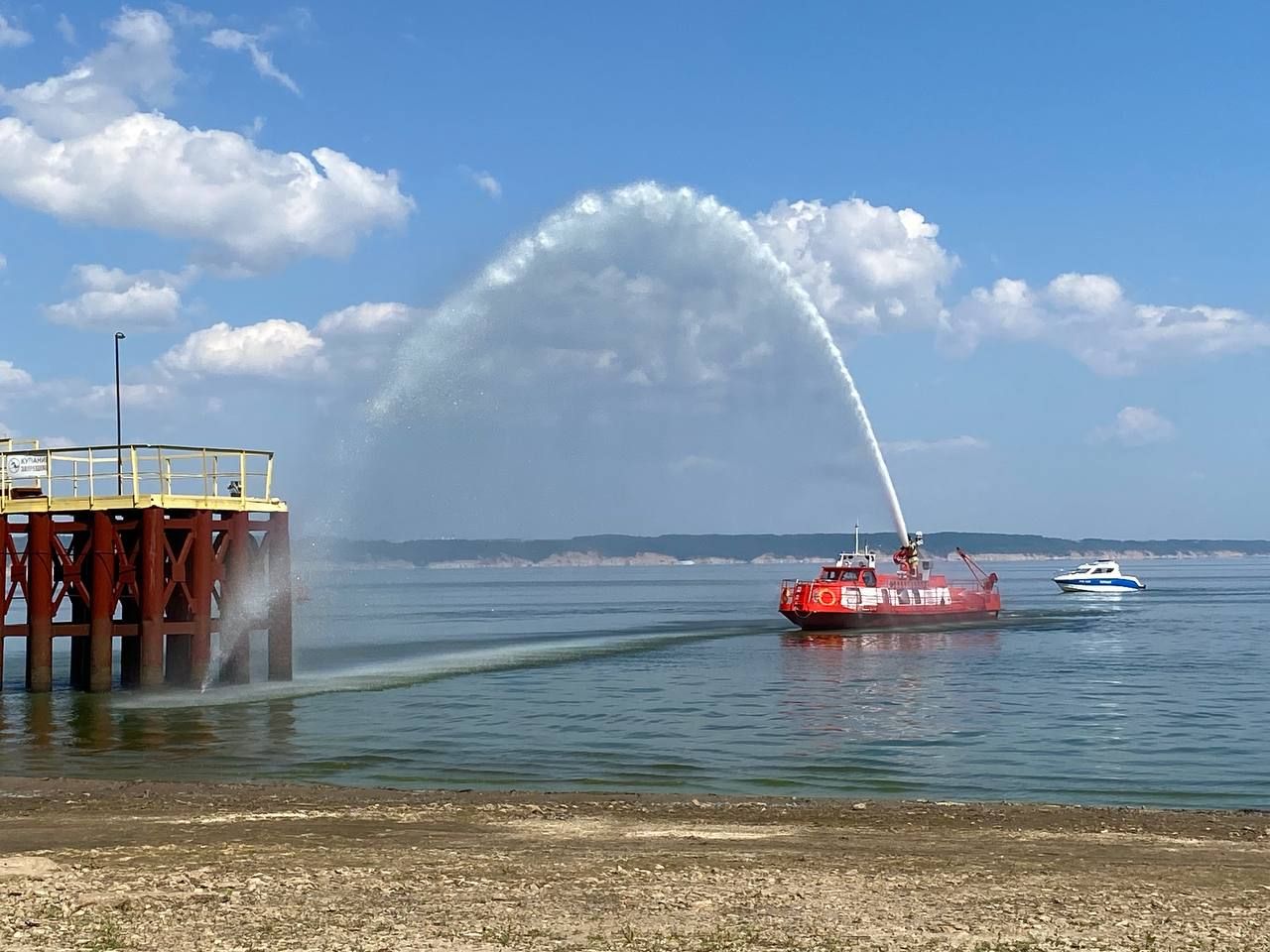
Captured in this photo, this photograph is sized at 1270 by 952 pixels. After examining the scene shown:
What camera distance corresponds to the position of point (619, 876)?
15.5 m

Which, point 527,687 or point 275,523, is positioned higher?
point 275,523

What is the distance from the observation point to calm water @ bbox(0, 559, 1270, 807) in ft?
89.2

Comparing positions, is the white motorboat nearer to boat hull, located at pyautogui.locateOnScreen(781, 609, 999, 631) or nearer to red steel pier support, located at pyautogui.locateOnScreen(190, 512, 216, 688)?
boat hull, located at pyautogui.locateOnScreen(781, 609, 999, 631)

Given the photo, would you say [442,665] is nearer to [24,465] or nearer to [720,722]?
[24,465]

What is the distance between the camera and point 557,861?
16.4 meters

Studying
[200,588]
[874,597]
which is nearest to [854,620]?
[874,597]

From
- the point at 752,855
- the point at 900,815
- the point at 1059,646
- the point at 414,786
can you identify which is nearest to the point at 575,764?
the point at 414,786

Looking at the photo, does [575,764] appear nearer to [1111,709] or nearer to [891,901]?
[891,901]

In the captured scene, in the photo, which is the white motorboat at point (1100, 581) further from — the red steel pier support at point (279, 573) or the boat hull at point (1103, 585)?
the red steel pier support at point (279, 573)

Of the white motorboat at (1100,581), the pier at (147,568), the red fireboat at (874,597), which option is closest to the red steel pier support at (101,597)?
the pier at (147,568)

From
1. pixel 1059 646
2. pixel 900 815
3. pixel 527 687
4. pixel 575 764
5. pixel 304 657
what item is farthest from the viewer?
pixel 1059 646

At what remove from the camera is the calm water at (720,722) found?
89.2ft

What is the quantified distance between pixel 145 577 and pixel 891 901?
95.8ft

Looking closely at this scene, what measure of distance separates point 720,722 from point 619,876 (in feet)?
70.0
